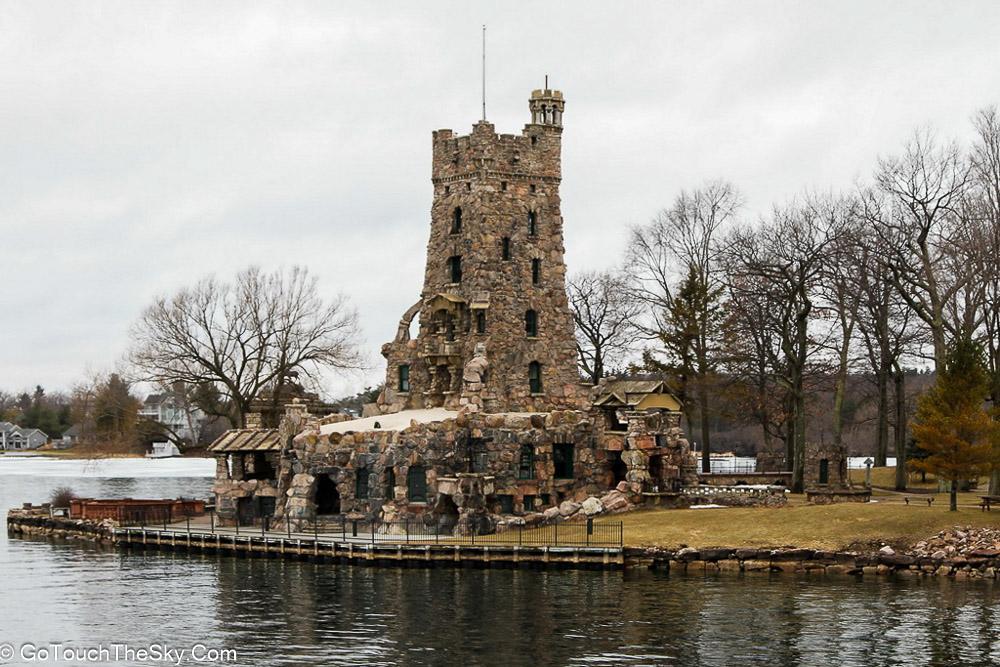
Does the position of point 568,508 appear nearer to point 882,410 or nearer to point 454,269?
point 454,269

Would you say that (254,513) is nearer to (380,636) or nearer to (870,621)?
(380,636)

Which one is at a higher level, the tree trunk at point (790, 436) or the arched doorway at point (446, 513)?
the tree trunk at point (790, 436)

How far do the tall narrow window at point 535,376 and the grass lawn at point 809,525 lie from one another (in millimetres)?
10987

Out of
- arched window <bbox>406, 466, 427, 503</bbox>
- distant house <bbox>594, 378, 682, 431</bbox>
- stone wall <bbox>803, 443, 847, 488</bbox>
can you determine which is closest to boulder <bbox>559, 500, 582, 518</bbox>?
arched window <bbox>406, 466, 427, 503</bbox>

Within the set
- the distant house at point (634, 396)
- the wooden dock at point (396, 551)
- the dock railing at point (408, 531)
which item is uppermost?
the distant house at point (634, 396)

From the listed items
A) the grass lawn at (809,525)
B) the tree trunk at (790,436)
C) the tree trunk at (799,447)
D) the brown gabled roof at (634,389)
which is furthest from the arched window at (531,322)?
the tree trunk at (790,436)

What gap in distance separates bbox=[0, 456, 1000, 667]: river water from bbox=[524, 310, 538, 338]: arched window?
1890 cm

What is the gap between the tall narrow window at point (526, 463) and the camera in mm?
72312

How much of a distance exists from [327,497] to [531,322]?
13.0 m

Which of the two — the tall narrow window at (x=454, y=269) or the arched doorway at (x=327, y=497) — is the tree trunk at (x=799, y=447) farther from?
the arched doorway at (x=327, y=497)

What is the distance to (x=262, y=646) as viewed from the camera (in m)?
47.9

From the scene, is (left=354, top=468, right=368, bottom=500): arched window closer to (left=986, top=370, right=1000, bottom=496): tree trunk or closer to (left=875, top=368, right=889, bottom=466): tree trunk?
(left=986, top=370, right=1000, bottom=496): tree trunk

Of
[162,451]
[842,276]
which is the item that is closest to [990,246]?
[842,276]

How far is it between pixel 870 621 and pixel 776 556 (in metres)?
11.2
